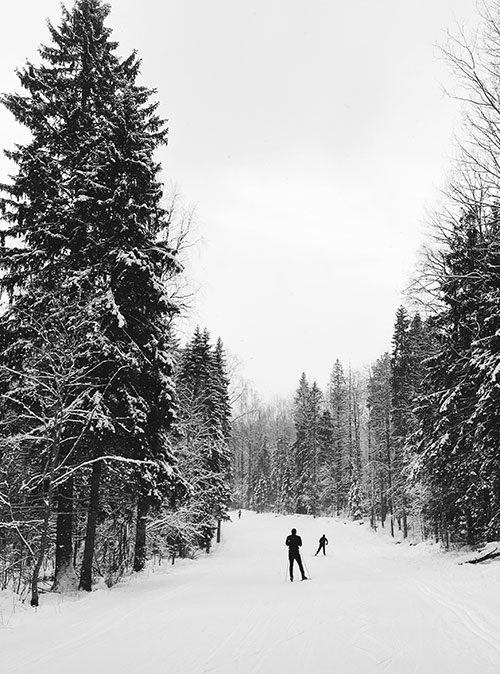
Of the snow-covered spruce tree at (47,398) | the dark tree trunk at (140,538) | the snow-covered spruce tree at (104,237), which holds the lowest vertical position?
the dark tree trunk at (140,538)

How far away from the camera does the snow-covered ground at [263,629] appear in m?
5.77

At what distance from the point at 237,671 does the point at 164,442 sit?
8.72 meters

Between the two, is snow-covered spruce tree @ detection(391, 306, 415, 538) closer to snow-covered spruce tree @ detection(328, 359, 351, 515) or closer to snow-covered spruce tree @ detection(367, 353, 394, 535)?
snow-covered spruce tree @ detection(367, 353, 394, 535)

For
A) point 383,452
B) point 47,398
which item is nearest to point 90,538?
point 47,398

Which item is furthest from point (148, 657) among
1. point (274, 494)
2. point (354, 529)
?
point (274, 494)

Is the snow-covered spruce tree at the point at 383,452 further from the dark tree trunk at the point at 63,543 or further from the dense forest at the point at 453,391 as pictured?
the dark tree trunk at the point at 63,543

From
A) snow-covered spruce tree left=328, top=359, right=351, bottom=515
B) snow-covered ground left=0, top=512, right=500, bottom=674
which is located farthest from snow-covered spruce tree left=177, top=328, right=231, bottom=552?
snow-covered spruce tree left=328, top=359, right=351, bottom=515

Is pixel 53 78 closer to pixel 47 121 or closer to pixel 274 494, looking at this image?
pixel 47 121

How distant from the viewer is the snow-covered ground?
18.9ft

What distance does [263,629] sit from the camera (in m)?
7.52

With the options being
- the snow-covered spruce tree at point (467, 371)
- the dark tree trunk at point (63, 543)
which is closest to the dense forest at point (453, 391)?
the snow-covered spruce tree at point (467, 371)

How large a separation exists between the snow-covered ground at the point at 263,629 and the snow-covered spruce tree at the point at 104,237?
326 centimetres

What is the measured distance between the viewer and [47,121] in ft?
44.9

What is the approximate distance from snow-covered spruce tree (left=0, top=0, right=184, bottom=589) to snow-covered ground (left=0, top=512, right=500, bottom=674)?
3264 mm
